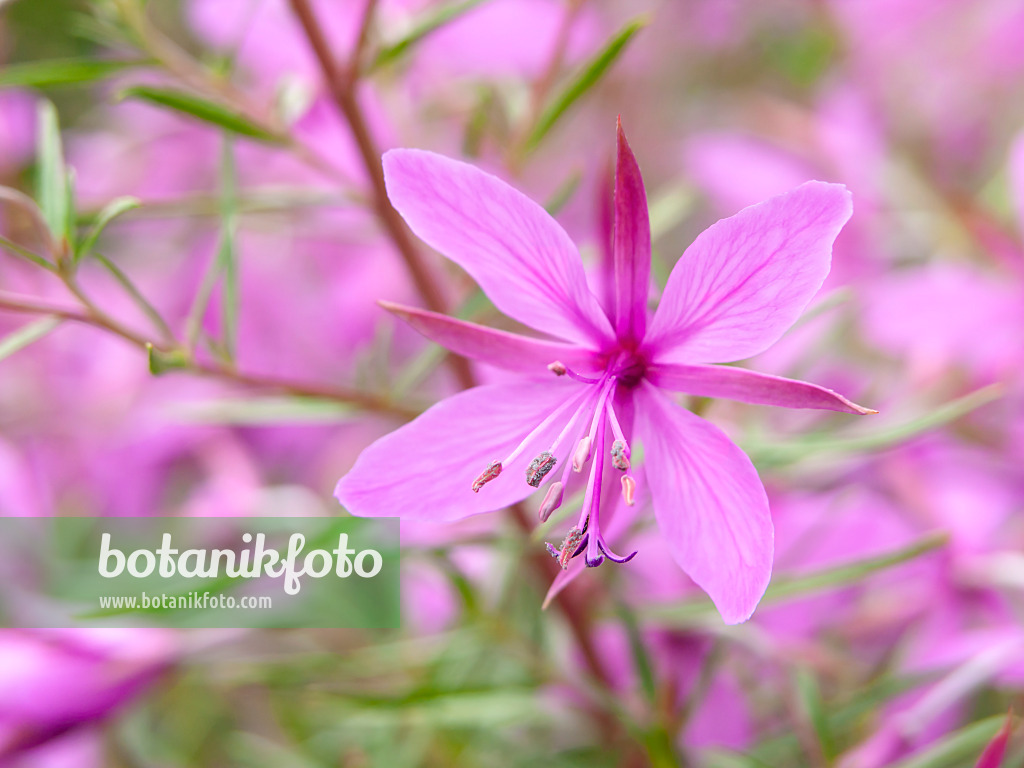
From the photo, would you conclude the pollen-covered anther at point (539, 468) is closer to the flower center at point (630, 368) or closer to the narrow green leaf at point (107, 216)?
the flower center at point (630, 368)

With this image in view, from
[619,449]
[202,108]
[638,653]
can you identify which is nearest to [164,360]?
[202,108]

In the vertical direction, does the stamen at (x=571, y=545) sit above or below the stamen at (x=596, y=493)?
below

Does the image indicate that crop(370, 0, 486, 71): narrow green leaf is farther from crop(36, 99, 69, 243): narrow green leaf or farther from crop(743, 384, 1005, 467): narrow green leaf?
crop(743, 384, 1005, 467): narrow green leaf

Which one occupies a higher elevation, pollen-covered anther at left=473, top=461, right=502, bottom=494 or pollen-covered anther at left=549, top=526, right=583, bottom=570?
pollen-covered anther at left=473, top=461, right=502, bottom=494

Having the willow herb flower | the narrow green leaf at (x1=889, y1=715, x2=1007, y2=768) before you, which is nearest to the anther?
the willow herb flower

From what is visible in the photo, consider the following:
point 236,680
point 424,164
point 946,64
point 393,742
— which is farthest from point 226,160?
point 946,64

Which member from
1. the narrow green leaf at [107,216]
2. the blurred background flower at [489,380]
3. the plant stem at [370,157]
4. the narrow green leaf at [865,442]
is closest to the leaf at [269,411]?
the blurred background flower at [489,380]

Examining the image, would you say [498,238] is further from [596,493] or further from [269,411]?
[269,411]
